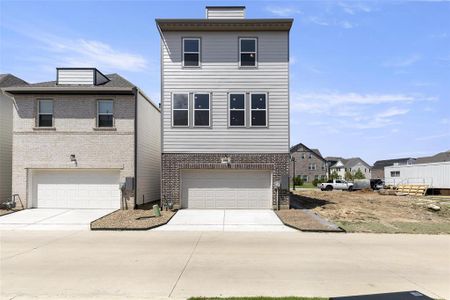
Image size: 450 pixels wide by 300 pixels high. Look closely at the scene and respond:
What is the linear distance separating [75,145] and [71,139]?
41 centimetres

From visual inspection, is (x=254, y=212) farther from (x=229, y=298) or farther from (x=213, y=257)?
(x=229, y=298)

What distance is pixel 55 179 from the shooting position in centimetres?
1905

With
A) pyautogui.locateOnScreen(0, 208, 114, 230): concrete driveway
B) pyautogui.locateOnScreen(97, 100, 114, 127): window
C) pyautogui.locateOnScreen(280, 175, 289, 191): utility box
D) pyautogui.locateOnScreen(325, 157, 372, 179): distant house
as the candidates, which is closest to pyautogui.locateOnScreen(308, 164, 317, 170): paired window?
pyautogui.locateOnScreen(325, 157, 372, 179): distant house

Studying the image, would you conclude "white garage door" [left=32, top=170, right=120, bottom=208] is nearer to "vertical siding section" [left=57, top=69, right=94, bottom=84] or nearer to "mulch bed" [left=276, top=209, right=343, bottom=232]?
"vertical siding section" [left=57, top=69, right=94, bottom=84]

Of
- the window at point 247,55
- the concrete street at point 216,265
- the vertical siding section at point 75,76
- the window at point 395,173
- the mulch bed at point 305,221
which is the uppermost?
the window at point 247,55

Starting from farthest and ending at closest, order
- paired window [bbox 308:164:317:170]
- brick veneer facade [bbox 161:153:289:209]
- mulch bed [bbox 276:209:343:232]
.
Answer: paired window [bbox 308:164:317:170]
brick veneer facade [bbox 161:153:289:209]
mulch bed [bbox 276:209:343:232]

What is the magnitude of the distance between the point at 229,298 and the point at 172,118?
13.7 m

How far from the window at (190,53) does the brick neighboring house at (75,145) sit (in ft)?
10.4

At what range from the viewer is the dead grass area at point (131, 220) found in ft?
45.6

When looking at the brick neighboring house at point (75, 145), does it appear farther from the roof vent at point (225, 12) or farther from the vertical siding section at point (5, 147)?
the roof vent at point (225, 12)

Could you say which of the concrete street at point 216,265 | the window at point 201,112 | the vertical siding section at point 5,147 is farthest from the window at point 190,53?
the vertical siding section at point 5,147

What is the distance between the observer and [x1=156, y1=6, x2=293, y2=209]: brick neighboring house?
61.1 feet

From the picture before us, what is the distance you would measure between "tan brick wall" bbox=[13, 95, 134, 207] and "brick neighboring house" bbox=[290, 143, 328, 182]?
57.6m

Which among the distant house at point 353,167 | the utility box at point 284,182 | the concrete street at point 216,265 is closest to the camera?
the concrete street at point 216,265
